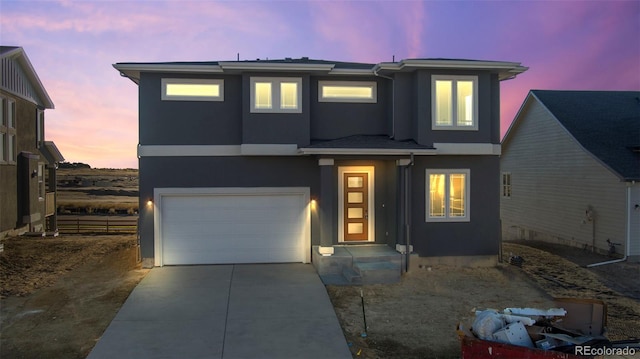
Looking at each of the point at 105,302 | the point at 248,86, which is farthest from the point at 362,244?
the point at 105,302

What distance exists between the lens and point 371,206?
1277 cm

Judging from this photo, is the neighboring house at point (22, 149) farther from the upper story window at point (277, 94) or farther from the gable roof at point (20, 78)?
the upper story window at point (277, 94)

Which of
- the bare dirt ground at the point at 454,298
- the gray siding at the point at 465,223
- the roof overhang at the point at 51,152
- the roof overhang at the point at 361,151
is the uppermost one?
the roof overhang at the point at 51,152

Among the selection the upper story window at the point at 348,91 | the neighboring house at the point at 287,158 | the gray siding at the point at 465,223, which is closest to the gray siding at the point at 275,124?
A: the neighboring house at the point at 287,158

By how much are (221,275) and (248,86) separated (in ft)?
16.1

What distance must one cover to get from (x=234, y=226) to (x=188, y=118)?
3.14m

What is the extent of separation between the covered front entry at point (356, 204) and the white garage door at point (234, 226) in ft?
3.43

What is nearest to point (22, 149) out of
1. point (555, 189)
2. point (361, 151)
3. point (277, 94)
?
point (277, 94)

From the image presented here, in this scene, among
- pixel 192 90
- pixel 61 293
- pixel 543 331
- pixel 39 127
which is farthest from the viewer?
pixel 39 127

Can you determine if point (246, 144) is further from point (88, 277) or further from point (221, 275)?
point (88, 277)

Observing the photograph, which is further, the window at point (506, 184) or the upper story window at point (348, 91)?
the window at point (506, 184)

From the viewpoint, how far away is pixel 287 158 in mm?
12250

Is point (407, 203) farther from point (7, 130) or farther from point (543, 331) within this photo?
point (7, 130)

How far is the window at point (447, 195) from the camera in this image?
12.0 m
